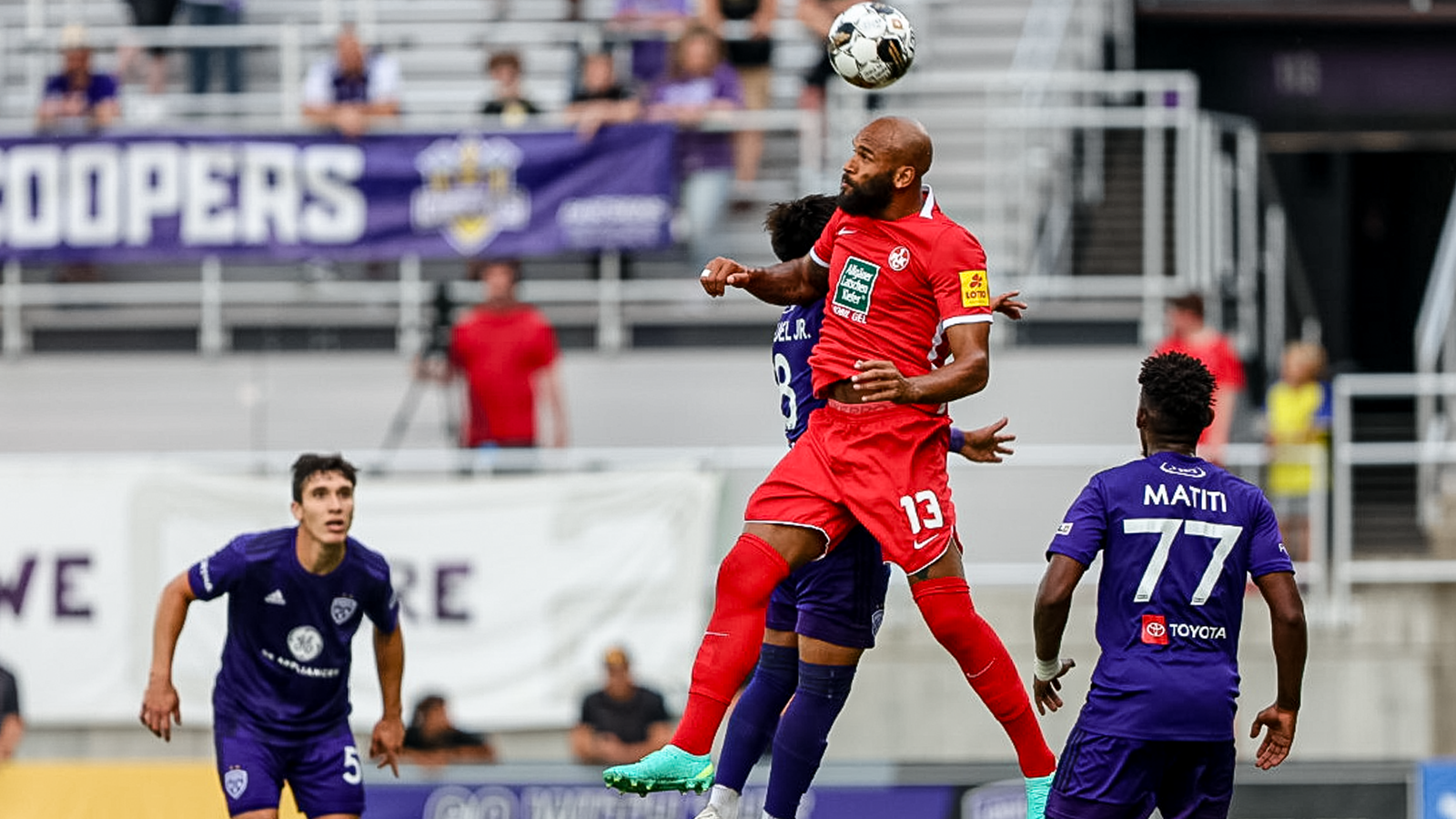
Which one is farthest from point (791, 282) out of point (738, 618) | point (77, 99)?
point (77, 99)

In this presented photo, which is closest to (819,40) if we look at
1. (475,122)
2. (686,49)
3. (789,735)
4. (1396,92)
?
(686,49)

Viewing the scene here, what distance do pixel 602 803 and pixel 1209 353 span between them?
505 cm

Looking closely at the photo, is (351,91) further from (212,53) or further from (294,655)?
(294,655)

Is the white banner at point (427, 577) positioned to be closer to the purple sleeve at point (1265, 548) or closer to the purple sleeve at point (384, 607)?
the purple sleeve at point (384, 607)

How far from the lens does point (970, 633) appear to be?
8.35 metres

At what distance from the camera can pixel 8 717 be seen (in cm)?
1413

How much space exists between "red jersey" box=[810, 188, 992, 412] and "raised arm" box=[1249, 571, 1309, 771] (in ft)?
4.51

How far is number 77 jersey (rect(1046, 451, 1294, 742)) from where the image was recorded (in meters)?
7.97

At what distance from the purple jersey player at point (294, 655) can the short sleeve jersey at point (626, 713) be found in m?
4.47

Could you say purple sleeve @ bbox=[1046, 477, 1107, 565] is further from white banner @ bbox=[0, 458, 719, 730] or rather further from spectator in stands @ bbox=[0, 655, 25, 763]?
spectator in stands @ bbox=[0, 655, 25, 763]

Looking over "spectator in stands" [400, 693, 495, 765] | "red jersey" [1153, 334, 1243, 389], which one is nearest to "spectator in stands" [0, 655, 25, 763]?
"spectator in stands" [400, 693, 495, 765]

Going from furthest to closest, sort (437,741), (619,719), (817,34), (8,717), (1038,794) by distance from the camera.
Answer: (817,34), (437,741), (619,719), (8,717), (1038,794)

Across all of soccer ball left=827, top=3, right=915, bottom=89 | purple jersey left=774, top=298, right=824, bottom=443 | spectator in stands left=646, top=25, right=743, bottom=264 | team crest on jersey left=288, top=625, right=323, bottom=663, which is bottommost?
team crest on jersey left=288, top=625, right=323, bottom=663

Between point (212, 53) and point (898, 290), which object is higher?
point (212, 53)
